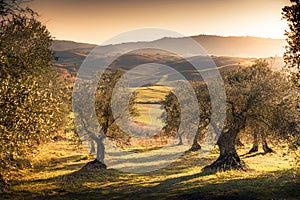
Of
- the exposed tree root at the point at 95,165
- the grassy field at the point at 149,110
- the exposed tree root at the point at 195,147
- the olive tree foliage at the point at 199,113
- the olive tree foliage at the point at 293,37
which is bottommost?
the exposed tree root at the point at 195,147

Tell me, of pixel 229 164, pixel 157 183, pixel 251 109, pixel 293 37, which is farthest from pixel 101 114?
pixel 293 37

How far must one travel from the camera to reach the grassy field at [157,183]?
29.8 m

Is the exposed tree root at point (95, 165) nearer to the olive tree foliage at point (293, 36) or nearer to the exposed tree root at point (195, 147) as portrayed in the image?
the exposed tree root at point (195, 147)

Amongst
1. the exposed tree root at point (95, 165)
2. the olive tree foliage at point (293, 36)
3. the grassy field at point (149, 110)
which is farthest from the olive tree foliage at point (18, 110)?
the grassy field at point (149, 110)

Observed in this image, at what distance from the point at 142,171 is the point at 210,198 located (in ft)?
63.3

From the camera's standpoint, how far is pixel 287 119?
1404 inches

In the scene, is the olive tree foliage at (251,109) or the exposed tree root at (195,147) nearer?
the olive tree foliage at (251,109)

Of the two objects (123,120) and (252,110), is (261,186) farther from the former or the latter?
(123,120)

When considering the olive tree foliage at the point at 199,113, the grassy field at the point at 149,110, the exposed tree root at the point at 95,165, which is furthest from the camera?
the grassy field at the point at 149,110

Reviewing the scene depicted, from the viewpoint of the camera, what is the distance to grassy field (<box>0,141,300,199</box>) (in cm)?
2984

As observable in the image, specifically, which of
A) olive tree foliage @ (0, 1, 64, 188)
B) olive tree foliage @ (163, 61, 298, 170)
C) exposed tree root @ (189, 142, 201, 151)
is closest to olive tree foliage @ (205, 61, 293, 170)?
olive tree foliage @ (163, 61, 298, 170)

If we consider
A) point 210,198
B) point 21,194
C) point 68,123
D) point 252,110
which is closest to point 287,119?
point 252,110

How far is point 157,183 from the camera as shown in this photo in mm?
37062

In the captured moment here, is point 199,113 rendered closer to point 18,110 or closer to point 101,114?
point 101,114
